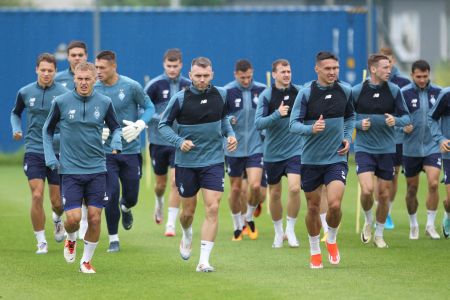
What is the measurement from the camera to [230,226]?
20.6 metres

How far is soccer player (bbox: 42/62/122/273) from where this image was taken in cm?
1453

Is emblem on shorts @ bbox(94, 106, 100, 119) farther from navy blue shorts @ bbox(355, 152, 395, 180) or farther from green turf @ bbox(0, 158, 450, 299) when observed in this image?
navy blue shorts @ bbox(355, 152, 395, 180)

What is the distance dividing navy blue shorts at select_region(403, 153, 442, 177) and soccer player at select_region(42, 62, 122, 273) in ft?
18.4

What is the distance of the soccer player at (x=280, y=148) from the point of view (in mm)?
17344

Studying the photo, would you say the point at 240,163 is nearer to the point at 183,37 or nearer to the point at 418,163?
the point at 418,163

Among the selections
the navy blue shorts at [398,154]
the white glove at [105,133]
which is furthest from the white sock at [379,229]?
the white glove at [105,133]

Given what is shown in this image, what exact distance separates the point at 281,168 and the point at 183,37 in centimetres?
1820

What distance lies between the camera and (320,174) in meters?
15.1

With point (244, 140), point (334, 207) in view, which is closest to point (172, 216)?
point (244, 140)

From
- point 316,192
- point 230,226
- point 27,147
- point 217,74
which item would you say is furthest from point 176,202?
point 217,74

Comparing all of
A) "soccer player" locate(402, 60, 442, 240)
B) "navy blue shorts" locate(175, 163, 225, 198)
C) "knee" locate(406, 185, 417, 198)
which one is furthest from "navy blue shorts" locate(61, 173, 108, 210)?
"knee" locate(406, 185, 417, 198)

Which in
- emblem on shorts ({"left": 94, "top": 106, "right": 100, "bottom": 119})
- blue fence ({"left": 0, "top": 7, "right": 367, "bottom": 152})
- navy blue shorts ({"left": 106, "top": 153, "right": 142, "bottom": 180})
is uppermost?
blue fence ({"left": 0, "top": 7, "right": 367, "bottom": 152})

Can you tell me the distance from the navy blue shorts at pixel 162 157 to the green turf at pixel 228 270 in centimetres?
92

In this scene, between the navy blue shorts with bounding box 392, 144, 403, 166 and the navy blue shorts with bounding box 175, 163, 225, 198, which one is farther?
the navy blue shorts with bounding box 392, 144, 403, 166
